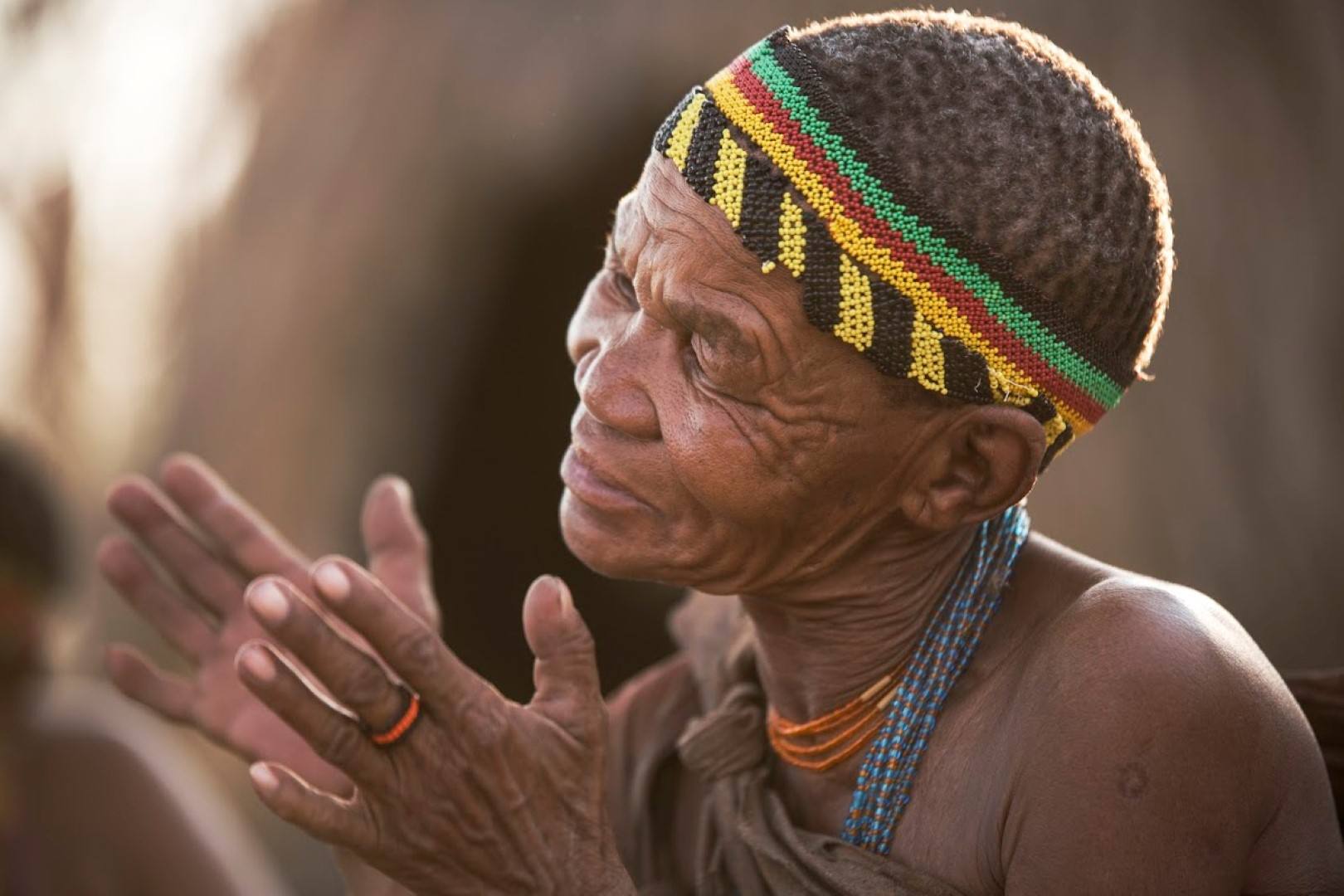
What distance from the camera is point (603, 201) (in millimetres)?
5016

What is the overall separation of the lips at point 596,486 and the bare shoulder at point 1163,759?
629 mm

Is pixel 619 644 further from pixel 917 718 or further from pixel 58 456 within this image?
pixel 917 718

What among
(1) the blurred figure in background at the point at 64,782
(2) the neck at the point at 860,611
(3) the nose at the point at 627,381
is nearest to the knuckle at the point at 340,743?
(3) the nose at the point at 627,381

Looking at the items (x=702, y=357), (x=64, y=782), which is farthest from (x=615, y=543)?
(x=64, y=782)

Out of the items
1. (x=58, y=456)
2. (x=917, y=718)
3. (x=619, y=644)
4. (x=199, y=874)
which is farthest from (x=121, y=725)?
(x=917, y=718)

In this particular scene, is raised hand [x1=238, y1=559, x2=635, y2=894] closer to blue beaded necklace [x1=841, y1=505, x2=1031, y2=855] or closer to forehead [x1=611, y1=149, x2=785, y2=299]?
blue beaded necklace [x1=841, y1=505, x2=1031, y2=855]

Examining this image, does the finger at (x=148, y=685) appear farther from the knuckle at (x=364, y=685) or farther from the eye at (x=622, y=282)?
the eye at (x=622, y=282)

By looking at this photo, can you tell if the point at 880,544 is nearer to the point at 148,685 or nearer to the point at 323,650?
the point at 323,650

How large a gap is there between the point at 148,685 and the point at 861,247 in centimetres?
158

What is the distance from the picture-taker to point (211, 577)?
2701 millimetres

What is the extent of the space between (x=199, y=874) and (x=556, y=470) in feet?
7.06

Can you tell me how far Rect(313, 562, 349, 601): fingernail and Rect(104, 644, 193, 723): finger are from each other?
2.87ft

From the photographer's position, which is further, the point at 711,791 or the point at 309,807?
the point at 711,791

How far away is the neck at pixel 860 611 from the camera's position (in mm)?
2199
